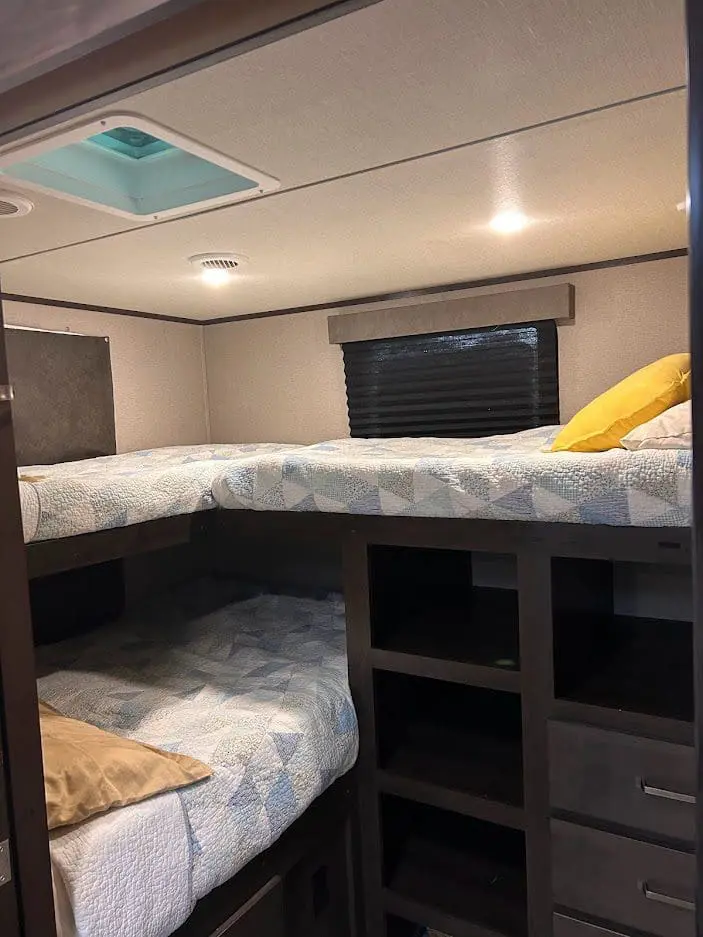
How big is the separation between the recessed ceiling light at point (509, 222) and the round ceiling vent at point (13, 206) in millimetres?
947

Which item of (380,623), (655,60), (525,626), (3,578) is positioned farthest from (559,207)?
(3,578)

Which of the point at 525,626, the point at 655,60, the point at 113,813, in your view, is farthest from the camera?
the point at 525,626

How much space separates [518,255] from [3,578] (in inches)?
61.0

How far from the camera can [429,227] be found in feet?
4.90

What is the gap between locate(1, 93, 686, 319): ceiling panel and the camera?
1075 millimetres

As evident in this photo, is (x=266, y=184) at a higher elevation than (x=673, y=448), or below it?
higher

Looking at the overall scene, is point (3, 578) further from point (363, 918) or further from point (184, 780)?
point (363, 918)

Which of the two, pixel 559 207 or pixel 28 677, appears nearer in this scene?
pixel 28 677

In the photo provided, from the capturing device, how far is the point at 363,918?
161cm

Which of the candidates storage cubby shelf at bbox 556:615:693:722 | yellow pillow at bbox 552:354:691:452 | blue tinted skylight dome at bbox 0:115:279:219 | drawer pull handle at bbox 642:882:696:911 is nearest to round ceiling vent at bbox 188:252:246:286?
blue tinted skylight dome at bbox 0:115:279:219

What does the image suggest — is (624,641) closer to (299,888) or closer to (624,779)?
(624,779)

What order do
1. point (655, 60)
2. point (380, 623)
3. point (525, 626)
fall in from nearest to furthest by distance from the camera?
point (655, 60) < point (525, 626) < point (380, 623)

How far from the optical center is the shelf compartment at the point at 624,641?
4.34ft

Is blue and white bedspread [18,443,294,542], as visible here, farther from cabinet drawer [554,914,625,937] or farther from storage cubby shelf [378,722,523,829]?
cabinet drawer [554,914,625,937]
